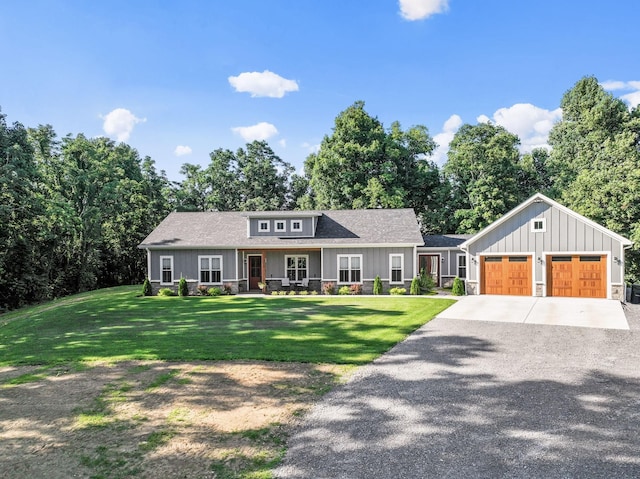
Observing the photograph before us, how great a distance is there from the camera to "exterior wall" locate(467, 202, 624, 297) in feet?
60.5

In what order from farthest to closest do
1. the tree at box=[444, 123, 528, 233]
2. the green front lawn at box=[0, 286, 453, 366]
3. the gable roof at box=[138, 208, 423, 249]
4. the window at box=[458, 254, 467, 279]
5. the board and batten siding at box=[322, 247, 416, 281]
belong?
the tree at box=[444, 123, 528, 233] < the window at box=[458, 254, 467, 279] < the gable roof at box=[138, 208, 423, 249] < the board and batten siding at box=[322, 247, 416, 281] < the green front lawn at box=[0, 286, 453, 366]

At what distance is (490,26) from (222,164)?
116 ft

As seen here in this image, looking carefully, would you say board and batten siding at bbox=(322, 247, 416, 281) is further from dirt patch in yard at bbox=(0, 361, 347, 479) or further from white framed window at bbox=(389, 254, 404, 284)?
dirt patch in yard at bbox=(0, 361, 347, 479)

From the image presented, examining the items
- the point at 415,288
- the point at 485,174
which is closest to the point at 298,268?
the point at 415,288

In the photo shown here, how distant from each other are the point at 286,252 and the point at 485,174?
20.1 meters

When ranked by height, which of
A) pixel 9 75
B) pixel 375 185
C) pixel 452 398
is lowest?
pixel 452 398

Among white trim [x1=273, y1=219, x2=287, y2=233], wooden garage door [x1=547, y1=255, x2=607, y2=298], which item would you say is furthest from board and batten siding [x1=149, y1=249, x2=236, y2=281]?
wooden garage door [x1=547, y1=255, x2=607, y2=298]

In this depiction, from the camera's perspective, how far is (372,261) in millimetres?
22516

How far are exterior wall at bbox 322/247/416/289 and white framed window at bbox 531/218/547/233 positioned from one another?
6.20 metres

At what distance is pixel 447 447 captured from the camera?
4844 mm

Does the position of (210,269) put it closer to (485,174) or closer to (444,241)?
(444,241)

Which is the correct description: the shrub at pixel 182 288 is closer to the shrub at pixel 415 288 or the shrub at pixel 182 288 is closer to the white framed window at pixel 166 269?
the white framed window at pixel 166 269

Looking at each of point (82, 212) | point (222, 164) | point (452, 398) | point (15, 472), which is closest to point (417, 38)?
point (452, 398)

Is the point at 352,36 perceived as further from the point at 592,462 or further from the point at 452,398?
the point at 592,462
